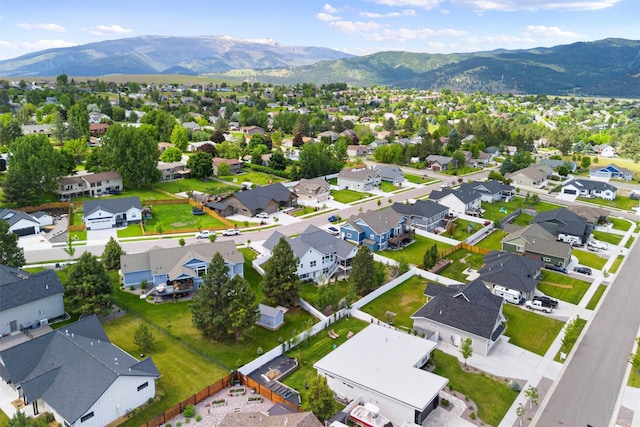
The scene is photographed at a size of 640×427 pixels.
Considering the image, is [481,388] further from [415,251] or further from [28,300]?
[28,300]

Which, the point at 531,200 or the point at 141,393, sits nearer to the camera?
the point at 141,393

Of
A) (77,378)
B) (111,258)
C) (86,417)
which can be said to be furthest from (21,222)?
(86,417)

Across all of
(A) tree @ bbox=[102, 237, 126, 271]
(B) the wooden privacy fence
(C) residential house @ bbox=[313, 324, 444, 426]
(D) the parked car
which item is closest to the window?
(B) the wooden privacy fence

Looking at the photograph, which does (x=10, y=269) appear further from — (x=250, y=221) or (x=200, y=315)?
(x=250, y=221)

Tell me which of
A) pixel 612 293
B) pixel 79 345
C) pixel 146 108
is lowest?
pixel 612 293

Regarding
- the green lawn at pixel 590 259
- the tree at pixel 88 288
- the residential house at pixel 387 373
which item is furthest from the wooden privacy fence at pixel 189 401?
the green lawn at pixel 590 259

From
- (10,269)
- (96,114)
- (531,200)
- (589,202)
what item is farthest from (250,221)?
(96,114)

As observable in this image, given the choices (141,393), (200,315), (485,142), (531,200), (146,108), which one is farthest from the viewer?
(146,108)
